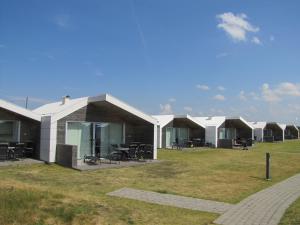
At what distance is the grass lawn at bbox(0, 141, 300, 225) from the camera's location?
8203 mm

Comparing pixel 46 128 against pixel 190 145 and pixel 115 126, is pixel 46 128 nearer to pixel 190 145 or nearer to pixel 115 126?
pixel 115 126

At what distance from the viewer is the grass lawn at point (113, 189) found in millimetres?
8203

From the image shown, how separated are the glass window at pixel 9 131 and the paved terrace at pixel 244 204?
10510 mm

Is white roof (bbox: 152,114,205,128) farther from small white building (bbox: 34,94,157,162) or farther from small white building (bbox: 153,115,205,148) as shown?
small white building (bbox: 34,94,157,162)

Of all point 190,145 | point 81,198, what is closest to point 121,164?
point 81,198

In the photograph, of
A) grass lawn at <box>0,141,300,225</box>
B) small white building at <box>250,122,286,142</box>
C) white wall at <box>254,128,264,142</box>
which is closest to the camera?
grass lawn at <box>0,141,300,225</box>

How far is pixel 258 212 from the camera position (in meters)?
9.50

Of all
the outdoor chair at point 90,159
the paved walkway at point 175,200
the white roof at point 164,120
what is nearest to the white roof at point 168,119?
the white roof at point 164,120

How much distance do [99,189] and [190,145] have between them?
25.7 metres

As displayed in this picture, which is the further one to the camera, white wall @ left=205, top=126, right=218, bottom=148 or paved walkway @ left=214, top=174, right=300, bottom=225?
white wall @ left=205, top=126, right=218, bottom=148

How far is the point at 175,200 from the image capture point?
35.9 ft

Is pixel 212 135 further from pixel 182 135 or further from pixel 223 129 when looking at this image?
pixel 223 129

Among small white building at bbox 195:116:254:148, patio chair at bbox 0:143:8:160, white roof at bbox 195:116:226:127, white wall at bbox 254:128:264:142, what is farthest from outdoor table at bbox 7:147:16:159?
white wall at bbox 254:128:264:142

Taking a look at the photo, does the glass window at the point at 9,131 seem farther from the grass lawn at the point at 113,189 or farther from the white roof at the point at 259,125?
the white roof at the point at 259,125
